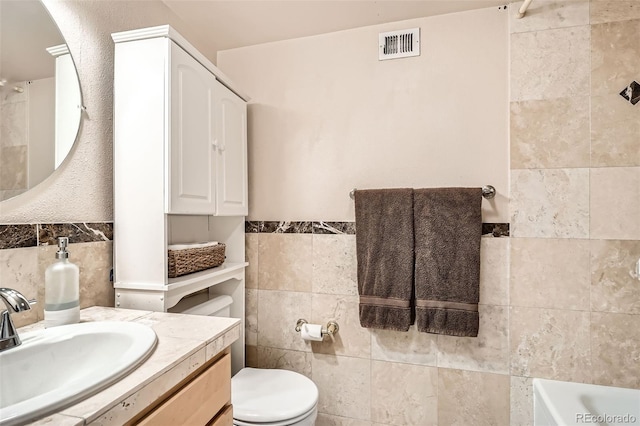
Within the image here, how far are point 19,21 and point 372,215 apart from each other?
4.71ft

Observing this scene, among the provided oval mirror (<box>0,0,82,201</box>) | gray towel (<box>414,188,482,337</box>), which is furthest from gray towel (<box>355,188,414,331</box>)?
oval mirror (<box>0,0,82,201</box>)

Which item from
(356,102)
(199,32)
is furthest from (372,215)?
(199,32)

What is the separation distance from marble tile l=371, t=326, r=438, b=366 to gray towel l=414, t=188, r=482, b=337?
0.46ft

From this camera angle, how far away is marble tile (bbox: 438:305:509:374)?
152 cm

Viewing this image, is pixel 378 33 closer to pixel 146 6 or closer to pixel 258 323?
pixel 146 6

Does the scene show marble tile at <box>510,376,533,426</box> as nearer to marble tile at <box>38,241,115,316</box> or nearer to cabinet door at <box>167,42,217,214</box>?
cabinet door at <box>167,42,217,214</box>

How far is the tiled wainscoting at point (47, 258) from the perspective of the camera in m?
0.94

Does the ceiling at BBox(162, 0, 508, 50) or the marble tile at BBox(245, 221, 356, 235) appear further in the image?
the marble tile at BBox(245, 221, 356, 235)

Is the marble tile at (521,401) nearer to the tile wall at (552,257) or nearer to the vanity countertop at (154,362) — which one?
the tile wall at (552,257)

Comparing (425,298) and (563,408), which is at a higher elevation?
(425,298)

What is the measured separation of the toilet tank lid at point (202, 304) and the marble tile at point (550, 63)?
173cm

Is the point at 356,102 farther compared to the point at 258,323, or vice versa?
the point at 258,323

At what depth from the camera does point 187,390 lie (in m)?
0.79

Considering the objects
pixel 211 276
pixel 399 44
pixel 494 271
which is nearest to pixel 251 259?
pixel 211 276
